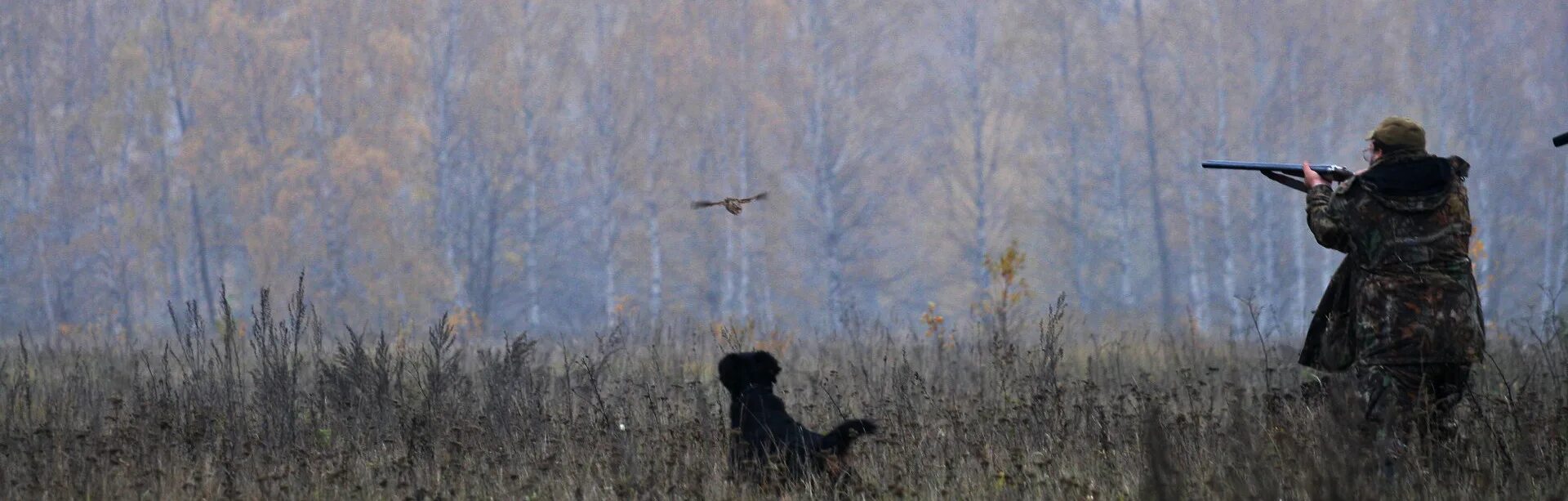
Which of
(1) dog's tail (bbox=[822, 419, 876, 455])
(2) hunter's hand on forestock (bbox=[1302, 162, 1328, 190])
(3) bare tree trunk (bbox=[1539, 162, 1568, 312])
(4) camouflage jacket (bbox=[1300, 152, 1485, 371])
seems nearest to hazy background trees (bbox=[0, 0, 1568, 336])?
(3) bare tree trunk (bbox=[1539, 162, 1568, 312])

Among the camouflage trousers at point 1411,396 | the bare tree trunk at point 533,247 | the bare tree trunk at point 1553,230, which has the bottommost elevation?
the camouflage trousers at point 1411,396

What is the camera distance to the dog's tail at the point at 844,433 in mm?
4492

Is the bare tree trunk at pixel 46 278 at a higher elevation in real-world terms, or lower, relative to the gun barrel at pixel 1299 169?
higher

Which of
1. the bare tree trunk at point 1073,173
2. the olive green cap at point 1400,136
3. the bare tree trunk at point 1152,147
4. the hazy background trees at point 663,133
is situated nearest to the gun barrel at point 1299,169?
the olive green cap at point 1400,136

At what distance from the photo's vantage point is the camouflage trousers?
454 cm

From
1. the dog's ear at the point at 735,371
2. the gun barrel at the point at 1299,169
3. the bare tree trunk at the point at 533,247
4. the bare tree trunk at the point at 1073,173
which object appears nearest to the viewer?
the dog's ear at the point at 735,371

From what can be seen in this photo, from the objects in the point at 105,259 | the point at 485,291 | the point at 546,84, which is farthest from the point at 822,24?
the point at 105,259

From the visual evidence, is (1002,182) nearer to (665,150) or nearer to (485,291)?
(665,150)

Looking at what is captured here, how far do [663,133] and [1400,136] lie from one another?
21.8m

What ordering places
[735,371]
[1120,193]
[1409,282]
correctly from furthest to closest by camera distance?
[1120,193]
[735,371]
[1409,282]

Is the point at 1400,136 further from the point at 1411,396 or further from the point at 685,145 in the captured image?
the point at 685,145

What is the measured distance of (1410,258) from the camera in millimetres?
4559

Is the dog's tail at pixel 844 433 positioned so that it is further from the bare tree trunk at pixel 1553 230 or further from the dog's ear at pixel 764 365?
the bare tree trunk at pixel 1553 230

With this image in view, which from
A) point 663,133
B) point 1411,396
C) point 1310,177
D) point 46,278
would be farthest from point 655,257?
point 1411,396
